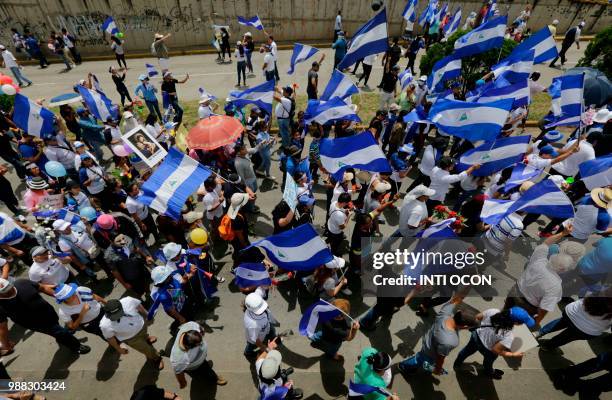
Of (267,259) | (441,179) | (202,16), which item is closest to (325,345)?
(267,259)

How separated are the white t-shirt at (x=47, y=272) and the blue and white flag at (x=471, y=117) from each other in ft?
23.2

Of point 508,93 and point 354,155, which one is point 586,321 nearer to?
point 354,155

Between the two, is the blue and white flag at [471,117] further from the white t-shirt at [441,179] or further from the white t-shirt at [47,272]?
the white t-shirt at [47,272]

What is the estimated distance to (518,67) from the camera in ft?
25.5

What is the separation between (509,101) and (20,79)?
19.8 m

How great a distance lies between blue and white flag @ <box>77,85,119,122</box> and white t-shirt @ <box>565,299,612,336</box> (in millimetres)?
10014

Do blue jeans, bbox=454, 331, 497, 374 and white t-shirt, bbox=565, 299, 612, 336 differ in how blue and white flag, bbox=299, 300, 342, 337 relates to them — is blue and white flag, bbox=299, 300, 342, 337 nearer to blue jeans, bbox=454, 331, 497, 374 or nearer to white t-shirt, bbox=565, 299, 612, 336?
blue jeans, bbox=454, 331, 497, 374

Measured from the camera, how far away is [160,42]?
11953 millimetres

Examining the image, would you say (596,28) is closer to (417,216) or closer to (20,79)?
(417,216)

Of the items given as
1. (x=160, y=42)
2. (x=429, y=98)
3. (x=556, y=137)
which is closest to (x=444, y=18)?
(x=429, y=98)

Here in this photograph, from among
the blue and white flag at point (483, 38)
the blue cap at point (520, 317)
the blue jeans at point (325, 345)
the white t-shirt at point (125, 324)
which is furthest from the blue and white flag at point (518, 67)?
the white t-shirt at point (125, 324)

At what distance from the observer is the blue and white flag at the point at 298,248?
14.6 feet

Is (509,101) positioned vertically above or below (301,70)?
above

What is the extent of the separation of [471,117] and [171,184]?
5.62 meters
